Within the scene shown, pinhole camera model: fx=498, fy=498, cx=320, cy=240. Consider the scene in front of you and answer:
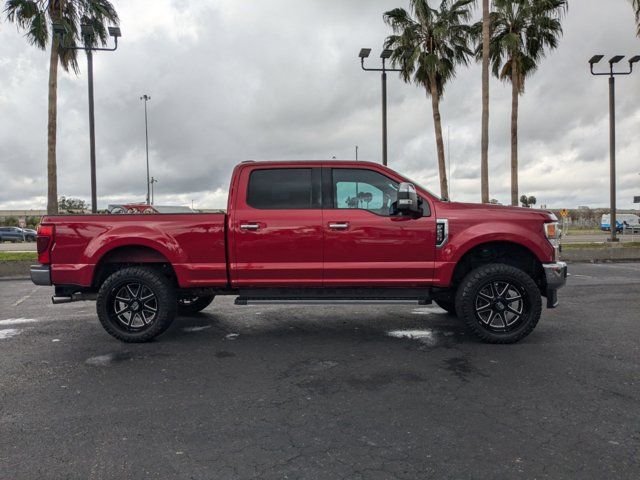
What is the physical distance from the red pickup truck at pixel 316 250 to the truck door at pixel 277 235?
0.04ft

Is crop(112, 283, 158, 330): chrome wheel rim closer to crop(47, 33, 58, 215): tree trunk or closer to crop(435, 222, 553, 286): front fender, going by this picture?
crop(435, 222, 553, 286): front fender

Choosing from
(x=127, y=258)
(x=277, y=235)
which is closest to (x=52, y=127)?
(x=127, y=258)

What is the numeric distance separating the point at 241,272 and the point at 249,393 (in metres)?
1.89

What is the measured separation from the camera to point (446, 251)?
5.48 m

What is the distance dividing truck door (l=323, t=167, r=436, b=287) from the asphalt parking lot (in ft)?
2.43

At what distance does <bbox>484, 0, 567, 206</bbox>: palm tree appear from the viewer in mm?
21281

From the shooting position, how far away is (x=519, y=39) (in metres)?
21.7

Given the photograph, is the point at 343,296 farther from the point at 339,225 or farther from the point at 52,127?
the point at 52,127

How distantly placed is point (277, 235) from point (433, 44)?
65.3 ft

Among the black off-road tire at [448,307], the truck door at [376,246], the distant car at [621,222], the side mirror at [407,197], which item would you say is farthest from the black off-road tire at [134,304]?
the distant car at [621,222]

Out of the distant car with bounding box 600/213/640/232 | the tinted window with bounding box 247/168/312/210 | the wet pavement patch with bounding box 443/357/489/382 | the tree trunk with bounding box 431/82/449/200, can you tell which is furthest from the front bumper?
the distant car with bounding box 600/213/640/232

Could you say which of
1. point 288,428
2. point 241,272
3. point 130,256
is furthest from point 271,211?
point 288,428

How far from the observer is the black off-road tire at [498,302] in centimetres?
540

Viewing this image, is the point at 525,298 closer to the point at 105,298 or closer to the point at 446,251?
the point at 446,251
